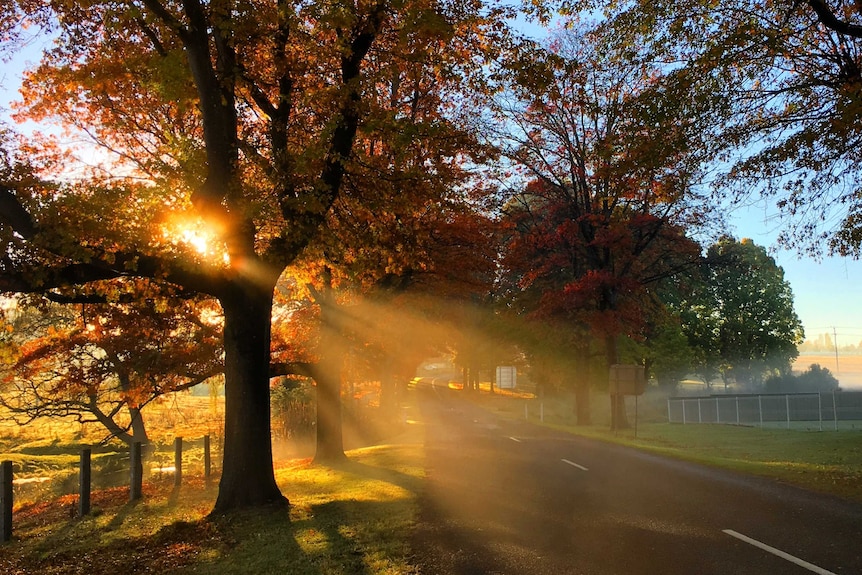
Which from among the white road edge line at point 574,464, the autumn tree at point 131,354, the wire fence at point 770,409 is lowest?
the wire fence at point 770,409

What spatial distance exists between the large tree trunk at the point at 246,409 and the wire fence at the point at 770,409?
29.5 m

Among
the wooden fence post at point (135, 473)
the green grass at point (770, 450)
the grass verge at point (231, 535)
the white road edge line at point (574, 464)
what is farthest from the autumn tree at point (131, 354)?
the green grass at point (770, 450)

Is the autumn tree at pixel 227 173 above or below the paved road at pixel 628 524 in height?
above

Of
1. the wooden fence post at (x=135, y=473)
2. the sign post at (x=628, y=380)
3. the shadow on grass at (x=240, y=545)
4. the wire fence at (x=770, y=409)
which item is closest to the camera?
the shadow on grass at (x=240, y=545)

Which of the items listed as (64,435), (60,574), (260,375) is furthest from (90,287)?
(64,435)

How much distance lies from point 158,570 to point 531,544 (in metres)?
4.36

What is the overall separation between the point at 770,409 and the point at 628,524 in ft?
103

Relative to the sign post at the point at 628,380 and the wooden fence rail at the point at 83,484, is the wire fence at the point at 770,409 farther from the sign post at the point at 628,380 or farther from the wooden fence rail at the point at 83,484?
the wooden fence rail at the point at 83,484

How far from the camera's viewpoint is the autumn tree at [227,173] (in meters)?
8.93

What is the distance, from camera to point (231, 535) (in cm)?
845

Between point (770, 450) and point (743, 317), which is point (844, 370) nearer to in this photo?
point (743, 317)

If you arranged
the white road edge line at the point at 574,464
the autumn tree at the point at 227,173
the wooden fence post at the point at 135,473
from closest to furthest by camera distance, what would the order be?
the autumn tree at the point at 227,173, the wooden fence post at the point at 135,473, the white road edge line at the point at 574,464

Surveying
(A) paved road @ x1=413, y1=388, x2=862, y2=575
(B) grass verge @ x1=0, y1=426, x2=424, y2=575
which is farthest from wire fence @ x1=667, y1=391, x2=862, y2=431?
(B) grass verge @ x1=0, y1=426, x2=424, y2=575

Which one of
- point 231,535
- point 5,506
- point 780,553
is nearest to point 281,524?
point 231,535
